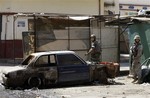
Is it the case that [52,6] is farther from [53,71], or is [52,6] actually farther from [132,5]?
[132,5]

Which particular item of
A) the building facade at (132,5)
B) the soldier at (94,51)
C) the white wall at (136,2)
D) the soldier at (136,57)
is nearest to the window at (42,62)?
the soldier at (94,51)

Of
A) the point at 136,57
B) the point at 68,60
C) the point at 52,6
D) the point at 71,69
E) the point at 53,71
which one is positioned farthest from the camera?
the point at 52,6

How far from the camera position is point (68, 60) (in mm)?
16734

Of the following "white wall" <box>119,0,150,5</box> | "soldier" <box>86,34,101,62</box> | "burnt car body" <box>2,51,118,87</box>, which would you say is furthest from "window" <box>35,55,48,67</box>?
"white wall" <box>119,0,150,5</box>

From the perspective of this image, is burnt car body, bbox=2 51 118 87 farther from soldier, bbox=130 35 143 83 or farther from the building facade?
the building facade

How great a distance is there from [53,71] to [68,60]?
82 centimetres

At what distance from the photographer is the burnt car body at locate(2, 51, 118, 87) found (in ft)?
51.8

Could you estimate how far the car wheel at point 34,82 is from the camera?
15.9 metres

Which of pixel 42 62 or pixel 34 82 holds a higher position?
pixel 42 62

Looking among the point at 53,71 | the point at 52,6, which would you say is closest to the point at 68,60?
the point at 53,71

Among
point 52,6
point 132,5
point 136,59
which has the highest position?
point 132,5

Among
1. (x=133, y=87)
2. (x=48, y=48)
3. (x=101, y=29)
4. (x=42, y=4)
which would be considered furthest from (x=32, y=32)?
(x=42, y=4)

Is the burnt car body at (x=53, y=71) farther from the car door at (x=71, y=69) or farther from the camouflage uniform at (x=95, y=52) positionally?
the camouflage uniform at (x=95, y=52)

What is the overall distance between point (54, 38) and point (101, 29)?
3.01 m
